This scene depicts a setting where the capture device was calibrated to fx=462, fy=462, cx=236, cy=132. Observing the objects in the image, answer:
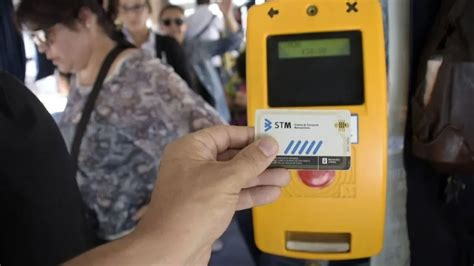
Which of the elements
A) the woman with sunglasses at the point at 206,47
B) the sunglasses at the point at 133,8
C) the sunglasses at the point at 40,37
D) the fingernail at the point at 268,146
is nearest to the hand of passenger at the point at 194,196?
the fingernail at the point at 268,146

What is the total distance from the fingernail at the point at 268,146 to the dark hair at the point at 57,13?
1.94ft

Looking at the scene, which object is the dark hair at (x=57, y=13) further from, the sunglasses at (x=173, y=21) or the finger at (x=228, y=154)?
the finger at (x=228, y=154)

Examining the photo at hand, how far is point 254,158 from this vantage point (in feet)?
2.35

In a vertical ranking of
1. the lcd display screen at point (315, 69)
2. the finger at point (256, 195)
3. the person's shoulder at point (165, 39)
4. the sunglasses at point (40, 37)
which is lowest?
the finger at point (256, 195)

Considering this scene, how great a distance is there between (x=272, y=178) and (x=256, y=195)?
45mm

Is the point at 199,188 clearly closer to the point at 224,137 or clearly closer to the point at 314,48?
the point at 224,137

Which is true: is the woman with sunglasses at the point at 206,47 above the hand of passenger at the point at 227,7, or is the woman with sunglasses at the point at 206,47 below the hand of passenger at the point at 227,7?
below

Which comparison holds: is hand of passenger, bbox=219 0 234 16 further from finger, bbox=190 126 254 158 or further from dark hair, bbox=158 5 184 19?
finger, bbox=190 126 254 158

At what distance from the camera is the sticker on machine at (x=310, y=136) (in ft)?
2.53

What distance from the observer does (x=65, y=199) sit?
44.9 inches

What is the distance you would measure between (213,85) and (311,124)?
1.31 ft

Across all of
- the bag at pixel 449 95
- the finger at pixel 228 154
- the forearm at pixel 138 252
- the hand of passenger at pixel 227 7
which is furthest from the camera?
the hand of passenger at pixel 227 7

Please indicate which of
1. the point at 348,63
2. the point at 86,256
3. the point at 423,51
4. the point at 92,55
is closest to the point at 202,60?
the point at 92,55

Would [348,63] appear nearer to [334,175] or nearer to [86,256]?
[334,175]
